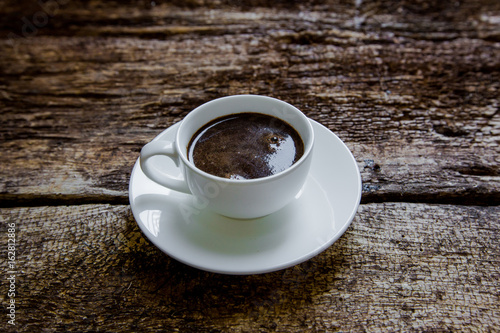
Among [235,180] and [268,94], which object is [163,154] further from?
[268,94]

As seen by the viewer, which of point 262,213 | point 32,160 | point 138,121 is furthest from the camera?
point 138,121

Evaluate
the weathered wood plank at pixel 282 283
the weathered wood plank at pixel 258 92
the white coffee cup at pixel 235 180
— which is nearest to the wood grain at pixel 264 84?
the weathered wood plank at pixel 258 92

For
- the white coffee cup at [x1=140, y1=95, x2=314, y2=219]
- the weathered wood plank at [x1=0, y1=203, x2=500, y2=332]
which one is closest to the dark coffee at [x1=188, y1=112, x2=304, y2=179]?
the white coffee cup at [x1=140, y1=95, x2=314, y2=219]

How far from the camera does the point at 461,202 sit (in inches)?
37.8

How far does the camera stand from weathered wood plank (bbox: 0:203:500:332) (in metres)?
0.74

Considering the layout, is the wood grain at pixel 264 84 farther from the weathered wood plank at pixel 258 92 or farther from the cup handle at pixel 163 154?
the cup handle at pixel 163 154

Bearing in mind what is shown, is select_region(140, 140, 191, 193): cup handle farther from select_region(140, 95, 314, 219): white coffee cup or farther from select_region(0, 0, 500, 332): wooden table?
select_region(0, 0, 500, 332): wooden table

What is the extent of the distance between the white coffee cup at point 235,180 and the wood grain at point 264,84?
234mm

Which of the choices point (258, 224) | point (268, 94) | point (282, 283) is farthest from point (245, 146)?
point (268, 94)

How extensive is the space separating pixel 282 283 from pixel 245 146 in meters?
0.30

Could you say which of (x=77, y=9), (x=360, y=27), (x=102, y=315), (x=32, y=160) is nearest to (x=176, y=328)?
(x=102, y=315)

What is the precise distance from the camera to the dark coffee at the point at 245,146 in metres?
0.82

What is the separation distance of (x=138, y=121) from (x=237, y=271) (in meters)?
0.67

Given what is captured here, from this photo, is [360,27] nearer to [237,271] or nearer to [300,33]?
[300,33]
